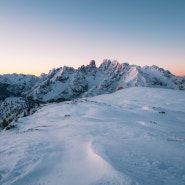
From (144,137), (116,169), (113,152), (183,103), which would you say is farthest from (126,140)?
(183,103)

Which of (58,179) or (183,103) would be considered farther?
(183,103)

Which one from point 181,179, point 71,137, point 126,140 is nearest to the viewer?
point 181,179

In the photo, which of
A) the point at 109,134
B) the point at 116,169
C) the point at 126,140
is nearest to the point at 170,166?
the point at 116,169

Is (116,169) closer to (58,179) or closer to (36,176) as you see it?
Result: (58,179)

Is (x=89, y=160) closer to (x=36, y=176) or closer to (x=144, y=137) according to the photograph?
(x=36, y=176)

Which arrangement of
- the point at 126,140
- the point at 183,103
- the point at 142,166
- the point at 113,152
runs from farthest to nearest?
1. the point at 183,103
2. the point at 126,140
3. the point at 113,152
4. the point at 142,166

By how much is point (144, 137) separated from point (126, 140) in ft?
3.56

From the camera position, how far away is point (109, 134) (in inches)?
426

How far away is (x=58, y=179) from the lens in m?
5.66

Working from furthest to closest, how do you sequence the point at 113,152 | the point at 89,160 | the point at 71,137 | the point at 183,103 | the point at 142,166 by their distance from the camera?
the point at 183,103, the point at 71,137, the point at 113,152, the point at 89,160, the point at 142,166

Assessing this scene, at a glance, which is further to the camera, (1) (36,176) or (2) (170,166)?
(2) (170,166)

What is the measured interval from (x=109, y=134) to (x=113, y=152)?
3.10 meters

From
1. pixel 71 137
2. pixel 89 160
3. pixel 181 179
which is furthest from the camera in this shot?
pixel 71 137

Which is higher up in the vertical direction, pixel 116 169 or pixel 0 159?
pixel 116 169
